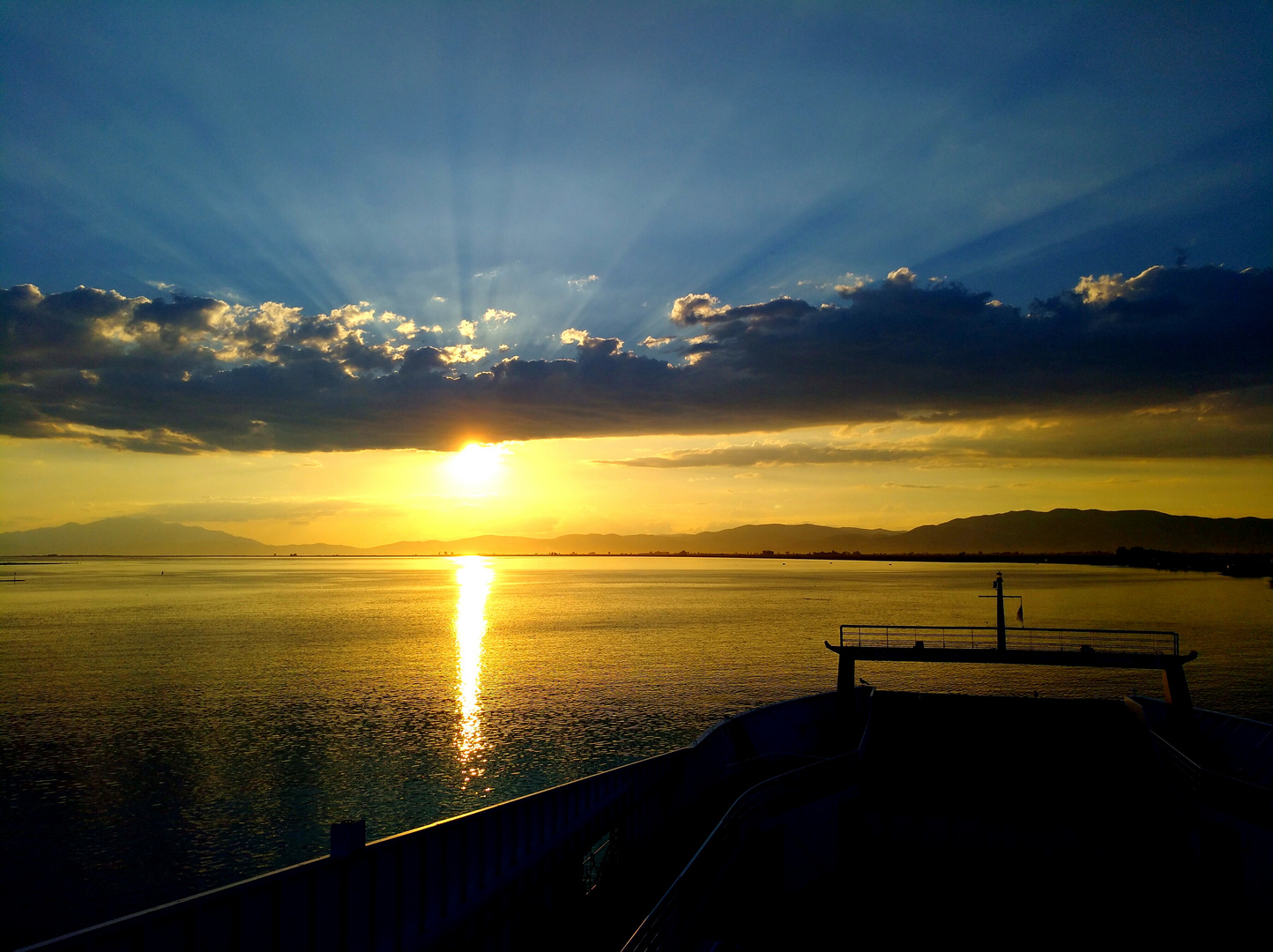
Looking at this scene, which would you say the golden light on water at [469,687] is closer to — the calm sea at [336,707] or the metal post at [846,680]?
the calm sea at [336,707]

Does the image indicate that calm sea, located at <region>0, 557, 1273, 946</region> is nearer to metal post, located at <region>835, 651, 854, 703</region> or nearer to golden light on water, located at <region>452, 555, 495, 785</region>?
golden light on water, located at <region>452, 555, 495, 785</region>

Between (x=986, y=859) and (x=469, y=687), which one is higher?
(x=986, y=859)

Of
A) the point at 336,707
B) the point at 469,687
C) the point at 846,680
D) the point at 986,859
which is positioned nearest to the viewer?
the point at 986,859

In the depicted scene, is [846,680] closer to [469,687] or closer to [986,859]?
[986,859]

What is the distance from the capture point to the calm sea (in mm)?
25828

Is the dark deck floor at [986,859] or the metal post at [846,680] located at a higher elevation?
the metal post at [846,680]

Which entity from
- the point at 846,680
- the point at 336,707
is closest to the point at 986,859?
the point at 846,680

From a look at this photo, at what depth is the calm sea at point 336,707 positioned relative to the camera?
2583 centimetres

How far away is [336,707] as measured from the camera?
49.1 m

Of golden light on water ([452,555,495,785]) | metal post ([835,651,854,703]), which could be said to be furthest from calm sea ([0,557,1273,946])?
metal post ([835,651,854,703])

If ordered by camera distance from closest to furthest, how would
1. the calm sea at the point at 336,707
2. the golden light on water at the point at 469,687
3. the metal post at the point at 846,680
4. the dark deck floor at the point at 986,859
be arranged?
the dark deck floor at the point at 986,859 < the calm sea at the point at 336,707 < the metal post at the point at 846,680 < the golden light on water at the point at 469,687

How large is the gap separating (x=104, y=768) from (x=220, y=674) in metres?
29.3

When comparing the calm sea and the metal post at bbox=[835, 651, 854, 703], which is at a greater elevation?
the metal post at bbox=[835, 651, 854, 703]

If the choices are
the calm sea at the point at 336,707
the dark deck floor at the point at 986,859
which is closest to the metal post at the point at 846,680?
the dark deck floor at the point at 986,859
